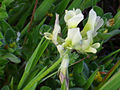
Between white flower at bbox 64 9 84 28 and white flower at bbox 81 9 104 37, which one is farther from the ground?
white flower at bbox 64 9 84 28

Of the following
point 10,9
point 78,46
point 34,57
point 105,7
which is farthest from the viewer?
point 105,7

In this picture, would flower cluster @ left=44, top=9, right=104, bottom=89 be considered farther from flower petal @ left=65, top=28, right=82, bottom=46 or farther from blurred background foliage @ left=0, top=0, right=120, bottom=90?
blurred background foliage @ left=0, top=0, right=120, bottom=90

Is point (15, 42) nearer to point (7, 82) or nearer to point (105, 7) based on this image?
point (7, 82)

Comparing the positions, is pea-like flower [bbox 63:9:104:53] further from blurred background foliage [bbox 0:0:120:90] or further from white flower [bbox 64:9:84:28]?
blurred background foliage [bbox 0:0:120:90]

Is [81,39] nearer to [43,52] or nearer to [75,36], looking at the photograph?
[75,36]

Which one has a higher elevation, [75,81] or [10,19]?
[10,19]

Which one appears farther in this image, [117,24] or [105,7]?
[105,7]

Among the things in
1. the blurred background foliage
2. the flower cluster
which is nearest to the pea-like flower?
the flower cluster

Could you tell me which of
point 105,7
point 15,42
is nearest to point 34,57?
point 15,42

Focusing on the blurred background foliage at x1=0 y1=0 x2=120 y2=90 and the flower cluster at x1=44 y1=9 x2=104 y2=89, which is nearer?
the flower cluster at x1=44 y1=9 x2=104 y2=89

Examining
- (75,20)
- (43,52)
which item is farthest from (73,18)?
(43,52)

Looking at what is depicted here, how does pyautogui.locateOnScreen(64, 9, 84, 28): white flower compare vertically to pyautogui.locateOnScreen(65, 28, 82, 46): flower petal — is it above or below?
above
